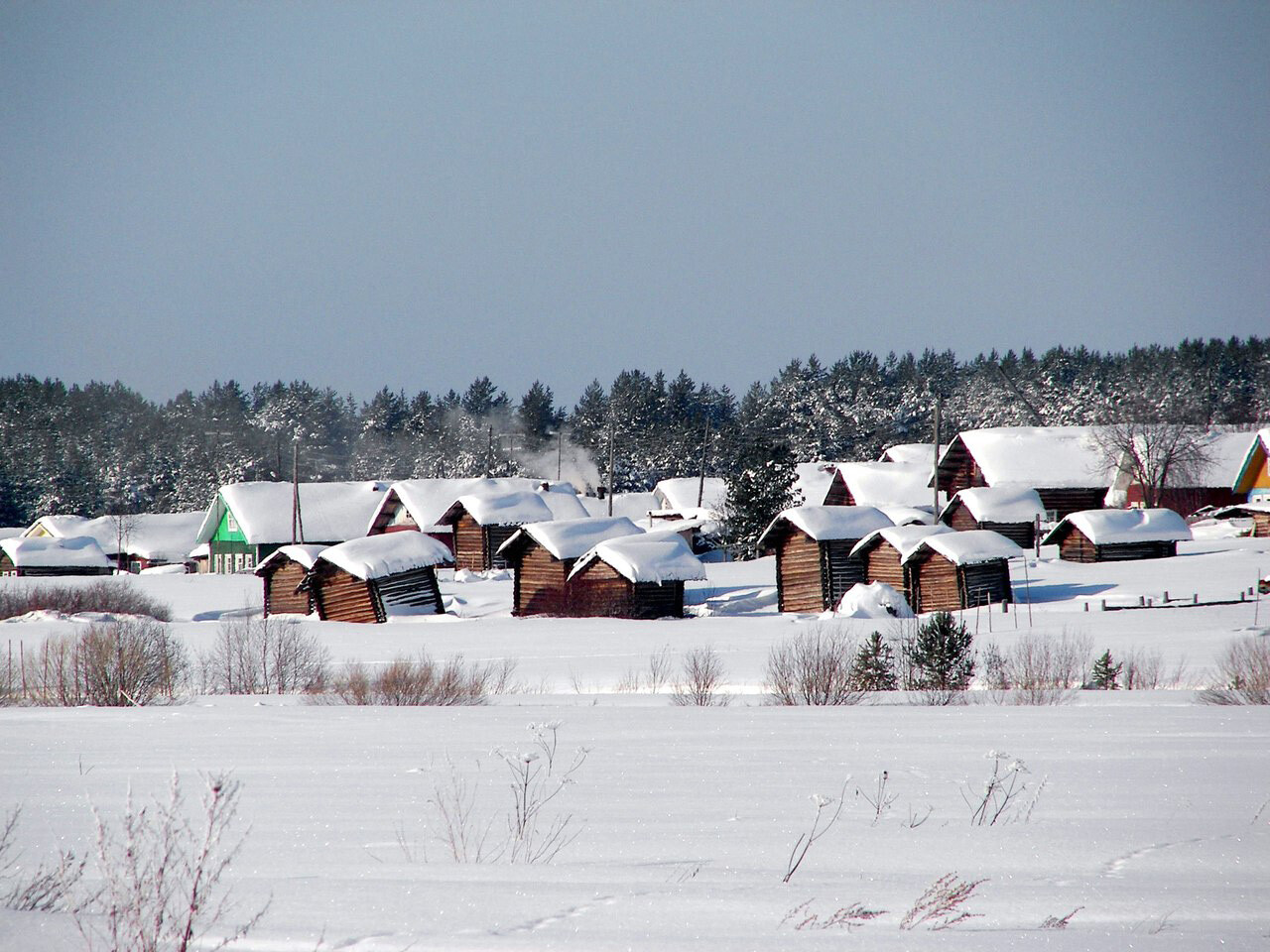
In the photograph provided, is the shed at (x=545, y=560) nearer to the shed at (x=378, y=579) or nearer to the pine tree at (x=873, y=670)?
the shed at (x=378, y=579)

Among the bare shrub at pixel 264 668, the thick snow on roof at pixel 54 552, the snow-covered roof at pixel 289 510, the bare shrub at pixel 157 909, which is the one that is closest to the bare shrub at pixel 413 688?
the bare shrub at pixel 264 668

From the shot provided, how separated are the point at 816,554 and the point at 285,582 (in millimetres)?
19184

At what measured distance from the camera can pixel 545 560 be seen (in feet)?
121

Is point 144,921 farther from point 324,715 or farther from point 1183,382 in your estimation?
point 1183,382

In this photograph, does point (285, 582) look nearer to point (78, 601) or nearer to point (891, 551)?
point (78, 601)

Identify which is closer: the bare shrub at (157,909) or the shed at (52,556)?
the bare shrub at (157,909)

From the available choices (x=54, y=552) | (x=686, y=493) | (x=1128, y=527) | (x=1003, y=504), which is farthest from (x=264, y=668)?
(x=686, y=493)

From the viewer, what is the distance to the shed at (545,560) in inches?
1427

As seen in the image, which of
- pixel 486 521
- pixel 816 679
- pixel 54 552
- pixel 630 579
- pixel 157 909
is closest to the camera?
pixel 157 909

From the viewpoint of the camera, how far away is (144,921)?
4.50 meters

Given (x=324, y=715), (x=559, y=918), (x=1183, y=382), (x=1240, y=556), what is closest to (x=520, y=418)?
(x=1183, y=382)

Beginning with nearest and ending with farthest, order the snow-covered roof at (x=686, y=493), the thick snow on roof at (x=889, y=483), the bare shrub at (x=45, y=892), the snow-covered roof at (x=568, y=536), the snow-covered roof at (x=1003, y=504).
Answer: the bare shrub at (x=45, y=892) < the snow-covered roof at (x=568, y=536) < the snow-covered roof at (x=1003, y=504) < the thick snow on roof at (x=889, y=483) < the snow-covered roof at (x=686, y=493)

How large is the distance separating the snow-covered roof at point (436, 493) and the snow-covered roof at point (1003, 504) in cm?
2291

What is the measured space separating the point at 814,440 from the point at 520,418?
36315 millimetres
